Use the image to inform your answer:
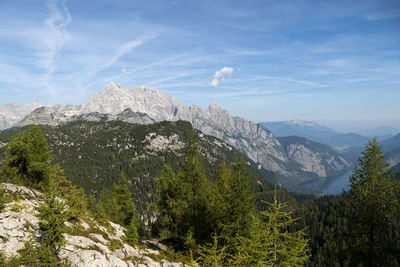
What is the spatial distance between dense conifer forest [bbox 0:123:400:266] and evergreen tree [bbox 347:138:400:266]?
0.07 metres

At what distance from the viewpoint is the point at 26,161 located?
31859 millimetres

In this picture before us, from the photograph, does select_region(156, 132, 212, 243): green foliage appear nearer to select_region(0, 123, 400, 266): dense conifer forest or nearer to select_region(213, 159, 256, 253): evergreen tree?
select_region(0, 123, 400, 266): dense conifer forest

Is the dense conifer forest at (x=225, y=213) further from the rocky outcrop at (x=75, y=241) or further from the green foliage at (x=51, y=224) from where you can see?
the rocky outcrop at (x=75, y=241)

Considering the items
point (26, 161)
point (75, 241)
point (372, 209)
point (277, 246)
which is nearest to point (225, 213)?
point (277, 246)

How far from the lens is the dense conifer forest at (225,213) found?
13.5 metres

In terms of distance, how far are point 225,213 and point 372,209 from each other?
15.7 m

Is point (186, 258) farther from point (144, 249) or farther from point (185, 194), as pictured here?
point (185, 194)

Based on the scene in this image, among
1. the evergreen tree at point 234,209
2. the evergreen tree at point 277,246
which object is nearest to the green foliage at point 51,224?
the evergreen tree at point 277,246

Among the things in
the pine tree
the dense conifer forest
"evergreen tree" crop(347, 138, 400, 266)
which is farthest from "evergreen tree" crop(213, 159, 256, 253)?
the pine tree

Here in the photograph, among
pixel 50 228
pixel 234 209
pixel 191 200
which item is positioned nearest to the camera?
pixel 50 228

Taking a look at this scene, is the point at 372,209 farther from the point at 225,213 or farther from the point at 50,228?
the point at 50,228

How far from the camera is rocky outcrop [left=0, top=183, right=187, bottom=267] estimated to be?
49.4ft

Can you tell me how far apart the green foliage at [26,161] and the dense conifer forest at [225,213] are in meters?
0.12

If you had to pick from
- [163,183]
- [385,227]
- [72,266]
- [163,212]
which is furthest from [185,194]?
[385,227]
